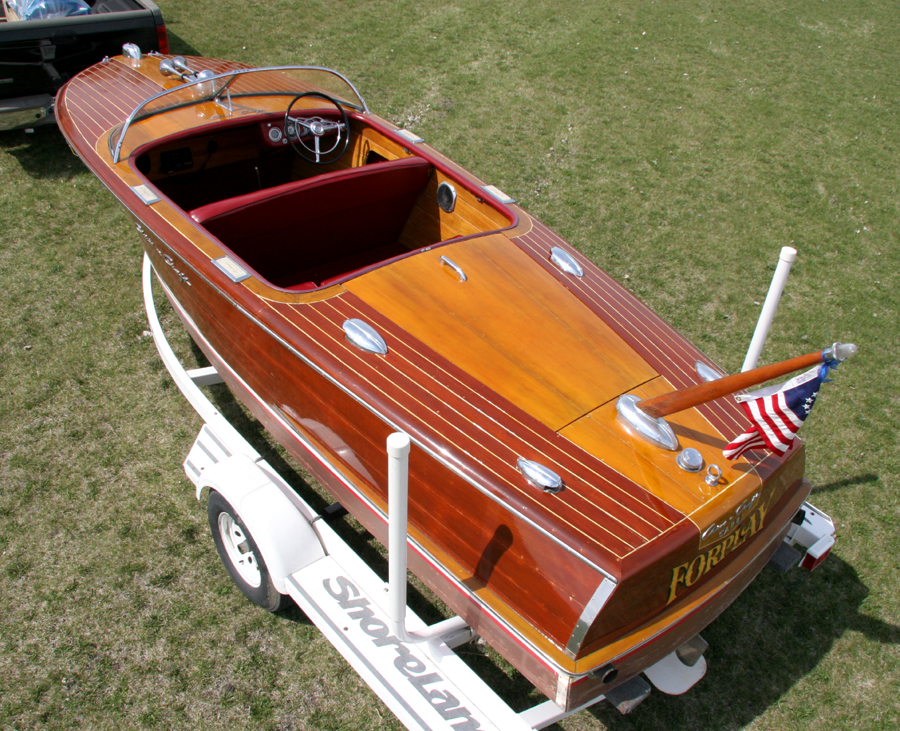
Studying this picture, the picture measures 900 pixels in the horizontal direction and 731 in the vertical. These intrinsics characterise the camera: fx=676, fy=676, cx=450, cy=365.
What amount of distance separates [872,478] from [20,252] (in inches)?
229

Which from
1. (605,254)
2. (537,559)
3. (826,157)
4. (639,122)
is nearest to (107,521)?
(537,559)

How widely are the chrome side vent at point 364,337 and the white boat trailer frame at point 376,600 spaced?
0.75 meters

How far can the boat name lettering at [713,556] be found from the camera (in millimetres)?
2351

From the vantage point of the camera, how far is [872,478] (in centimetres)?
395

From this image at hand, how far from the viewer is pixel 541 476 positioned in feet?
7.73

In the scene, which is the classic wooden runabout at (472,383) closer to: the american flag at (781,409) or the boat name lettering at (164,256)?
the boat name lettering at (164,256)

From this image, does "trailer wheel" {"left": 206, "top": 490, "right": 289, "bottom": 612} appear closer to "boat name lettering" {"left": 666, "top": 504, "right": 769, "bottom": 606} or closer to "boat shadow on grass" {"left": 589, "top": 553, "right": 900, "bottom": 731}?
"boat shadow on grass" {"left": 589, "top": 553, "right": 900, "bottom": 731}

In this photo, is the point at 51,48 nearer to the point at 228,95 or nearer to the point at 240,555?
the point at 228,95

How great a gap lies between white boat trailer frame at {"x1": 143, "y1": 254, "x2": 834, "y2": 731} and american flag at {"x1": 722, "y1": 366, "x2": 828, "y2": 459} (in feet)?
3.26

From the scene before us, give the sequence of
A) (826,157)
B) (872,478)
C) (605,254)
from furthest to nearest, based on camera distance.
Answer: (826,157) → (605,254) → (872,478)

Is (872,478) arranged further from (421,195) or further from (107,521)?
(107,521)

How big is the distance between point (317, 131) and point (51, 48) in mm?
2583

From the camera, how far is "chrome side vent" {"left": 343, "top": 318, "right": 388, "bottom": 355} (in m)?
2.76

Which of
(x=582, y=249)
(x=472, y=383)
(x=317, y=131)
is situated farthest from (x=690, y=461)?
(x=582, y=249)
